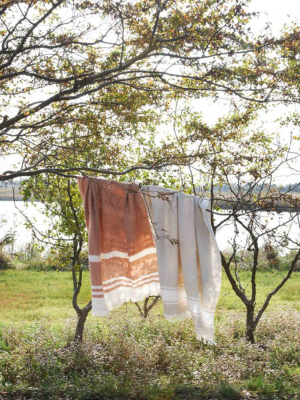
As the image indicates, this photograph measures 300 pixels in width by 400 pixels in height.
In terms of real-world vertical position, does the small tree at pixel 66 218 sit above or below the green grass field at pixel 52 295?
above

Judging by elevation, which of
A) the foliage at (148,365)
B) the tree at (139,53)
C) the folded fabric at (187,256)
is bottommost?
the foliage at (148,365)

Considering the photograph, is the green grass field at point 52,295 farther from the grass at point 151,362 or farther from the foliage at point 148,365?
the foliage at point 148,365

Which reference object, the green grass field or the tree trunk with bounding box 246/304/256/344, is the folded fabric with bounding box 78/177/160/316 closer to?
the tree trunk with bounding box 246/304/256/344

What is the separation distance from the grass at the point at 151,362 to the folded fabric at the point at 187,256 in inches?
36.0

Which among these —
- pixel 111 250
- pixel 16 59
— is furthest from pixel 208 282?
pixel 16 59

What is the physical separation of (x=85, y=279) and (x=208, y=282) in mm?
6371

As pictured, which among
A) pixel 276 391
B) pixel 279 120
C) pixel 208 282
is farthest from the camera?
pixel 279 120

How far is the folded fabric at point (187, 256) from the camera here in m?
2.90

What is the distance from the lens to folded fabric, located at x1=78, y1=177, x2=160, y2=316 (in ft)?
9.71

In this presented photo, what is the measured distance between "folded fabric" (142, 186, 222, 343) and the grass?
3.00 feet

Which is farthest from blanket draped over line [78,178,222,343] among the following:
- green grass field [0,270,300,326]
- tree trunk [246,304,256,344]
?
green grass field [0,270,300,326]

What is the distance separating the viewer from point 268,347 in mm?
4543

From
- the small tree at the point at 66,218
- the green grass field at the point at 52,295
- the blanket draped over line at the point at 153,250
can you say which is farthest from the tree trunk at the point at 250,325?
the blanket draped over line at the point at 153,250

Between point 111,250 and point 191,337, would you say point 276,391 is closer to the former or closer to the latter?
point 191,337
